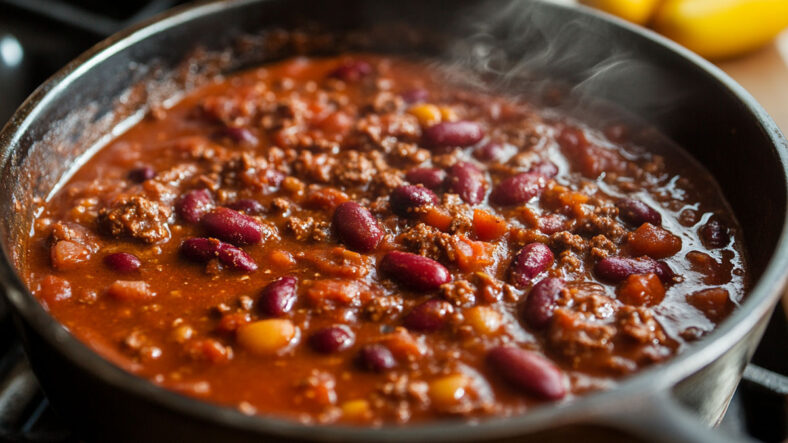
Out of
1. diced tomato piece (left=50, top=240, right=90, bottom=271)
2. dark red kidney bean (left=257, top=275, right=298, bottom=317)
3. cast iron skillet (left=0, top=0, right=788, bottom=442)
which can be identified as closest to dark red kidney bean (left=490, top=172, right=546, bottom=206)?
cast iron skillet (left=0, top=0, right=788, bottom=442)

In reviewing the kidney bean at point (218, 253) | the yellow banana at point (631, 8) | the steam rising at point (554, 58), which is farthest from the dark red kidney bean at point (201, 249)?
the yellow banana at point (631, 8)

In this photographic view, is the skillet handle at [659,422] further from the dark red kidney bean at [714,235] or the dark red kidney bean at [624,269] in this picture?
the dark red kidney bean at [714,235]

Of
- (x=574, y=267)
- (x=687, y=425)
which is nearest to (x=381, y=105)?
(x=574, y=267)

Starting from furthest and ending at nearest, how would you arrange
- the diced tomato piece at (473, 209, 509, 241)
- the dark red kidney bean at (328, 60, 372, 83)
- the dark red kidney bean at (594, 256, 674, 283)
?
the dark red kidney bean at (328, 60, 372, 83), the diced tomato piece at (473, 209, 509, 241), the dark red kidney bean at (594, 256, 674, 283)

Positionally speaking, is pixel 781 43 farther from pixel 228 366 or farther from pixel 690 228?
pixel 228 366

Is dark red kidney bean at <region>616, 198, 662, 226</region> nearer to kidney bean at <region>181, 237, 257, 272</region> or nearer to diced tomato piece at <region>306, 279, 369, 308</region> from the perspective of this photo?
diced tomato piece at <region>306, 279, 369, 308</region>
